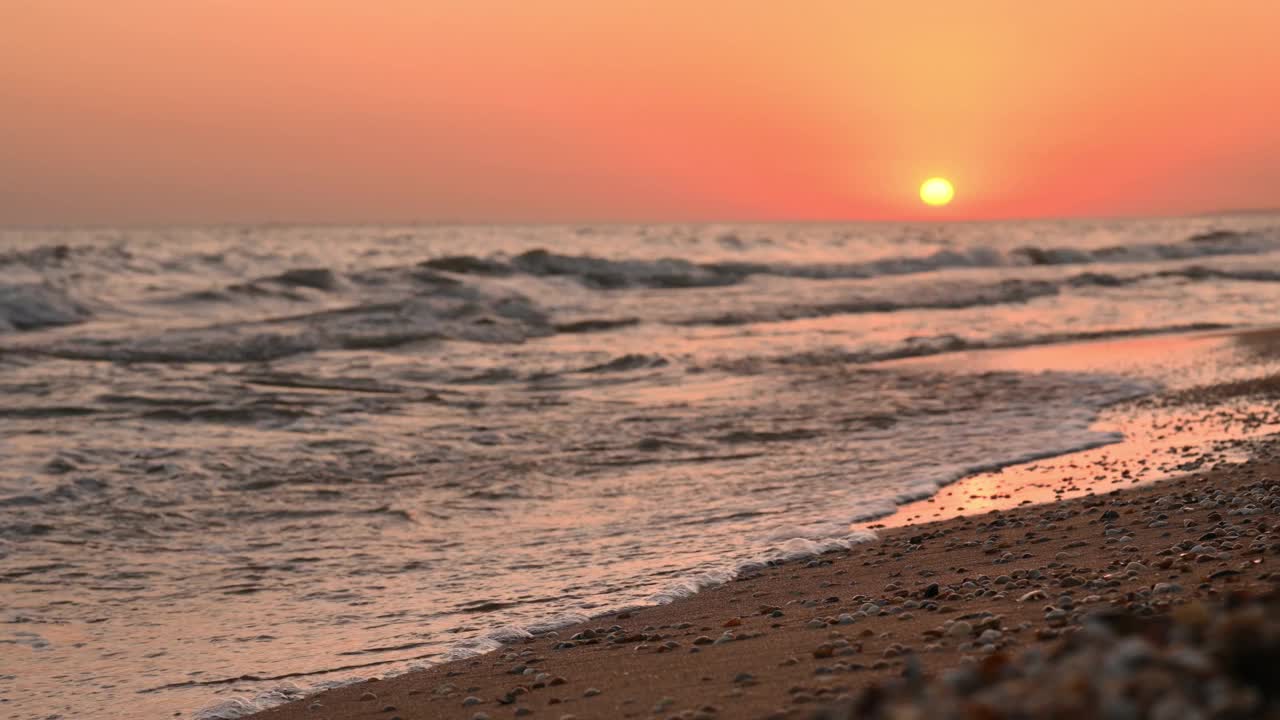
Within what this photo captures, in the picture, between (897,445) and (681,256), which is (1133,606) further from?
(681,256)

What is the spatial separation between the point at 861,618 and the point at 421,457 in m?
7.14

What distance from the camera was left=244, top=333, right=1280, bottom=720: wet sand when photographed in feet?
15.0

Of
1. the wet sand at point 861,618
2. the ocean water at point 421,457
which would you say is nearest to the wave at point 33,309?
the ocean water at point 421,457

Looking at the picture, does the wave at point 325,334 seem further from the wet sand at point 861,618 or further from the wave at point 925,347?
the wet sand at point 861,618

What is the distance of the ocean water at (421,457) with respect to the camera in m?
6.73

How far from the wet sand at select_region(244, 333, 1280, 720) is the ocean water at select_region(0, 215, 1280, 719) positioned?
22.5 inches

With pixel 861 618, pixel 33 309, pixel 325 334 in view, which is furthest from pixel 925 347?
pixel 33 309

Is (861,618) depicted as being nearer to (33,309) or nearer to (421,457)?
(421,457)

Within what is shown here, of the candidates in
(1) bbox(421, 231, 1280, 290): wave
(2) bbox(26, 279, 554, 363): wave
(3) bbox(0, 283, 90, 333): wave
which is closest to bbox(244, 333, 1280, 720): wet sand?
(2) bbox(26, 279, 554, 363): wave

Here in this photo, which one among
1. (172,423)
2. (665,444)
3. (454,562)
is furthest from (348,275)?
(454,562)

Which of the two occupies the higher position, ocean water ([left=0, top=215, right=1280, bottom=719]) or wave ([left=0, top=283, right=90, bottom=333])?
wave ([left=0, top=283, right=90, bottom=333])

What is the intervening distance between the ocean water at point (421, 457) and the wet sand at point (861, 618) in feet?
1.87

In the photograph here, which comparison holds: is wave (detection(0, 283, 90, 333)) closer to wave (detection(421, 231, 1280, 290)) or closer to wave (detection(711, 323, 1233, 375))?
wave (detection(421, 231, 1280, 290))

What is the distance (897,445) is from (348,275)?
28111mm
